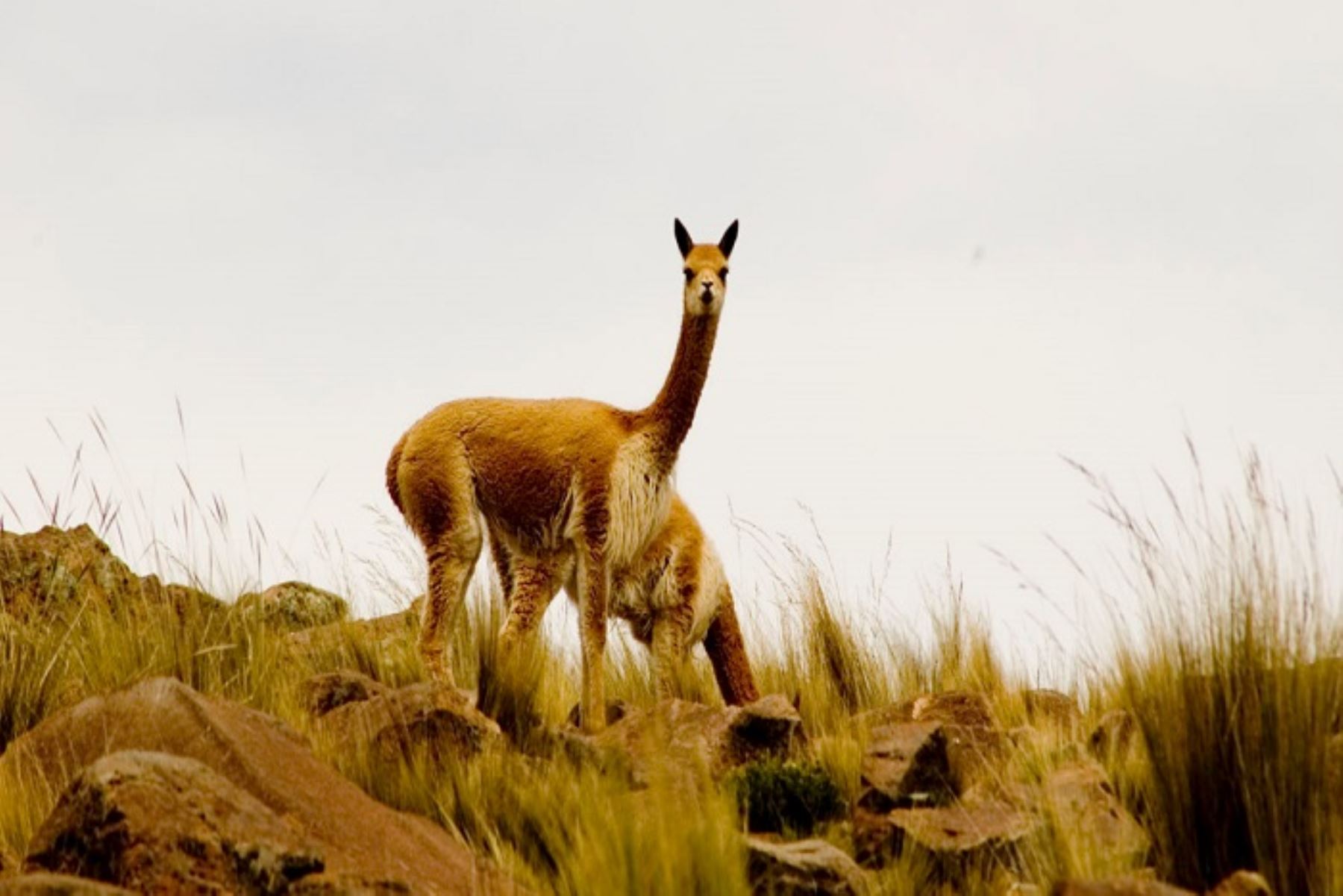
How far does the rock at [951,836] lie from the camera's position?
702 cm

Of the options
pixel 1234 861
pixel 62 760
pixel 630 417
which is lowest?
pixel 1234 861

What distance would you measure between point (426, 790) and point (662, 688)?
12.1ft

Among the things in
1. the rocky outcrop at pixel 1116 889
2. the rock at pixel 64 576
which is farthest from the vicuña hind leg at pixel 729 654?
the rocky outcrop at pixel 1116 889

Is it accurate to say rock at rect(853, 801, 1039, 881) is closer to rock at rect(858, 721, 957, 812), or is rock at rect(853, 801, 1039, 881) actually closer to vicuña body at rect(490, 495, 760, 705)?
rock at rect(858, 721, 957, 812)

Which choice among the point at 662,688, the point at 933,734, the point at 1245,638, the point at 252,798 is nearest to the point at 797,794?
the point at 933,734

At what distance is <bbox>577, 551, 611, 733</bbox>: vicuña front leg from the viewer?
377 inches

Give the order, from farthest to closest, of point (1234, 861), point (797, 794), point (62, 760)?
point (797, 794), point (62, 760), point (1234, 861)

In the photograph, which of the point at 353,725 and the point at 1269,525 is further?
the point at 353,725

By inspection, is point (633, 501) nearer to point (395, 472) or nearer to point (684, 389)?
point (684, 389)

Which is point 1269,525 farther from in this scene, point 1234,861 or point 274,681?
point 274,681

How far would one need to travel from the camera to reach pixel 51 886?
16.4ft

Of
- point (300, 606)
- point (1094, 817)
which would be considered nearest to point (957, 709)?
point (1094, 817)

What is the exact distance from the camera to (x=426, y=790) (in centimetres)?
766

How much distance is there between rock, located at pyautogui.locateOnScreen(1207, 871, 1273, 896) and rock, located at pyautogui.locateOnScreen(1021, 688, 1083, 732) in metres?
3.91
